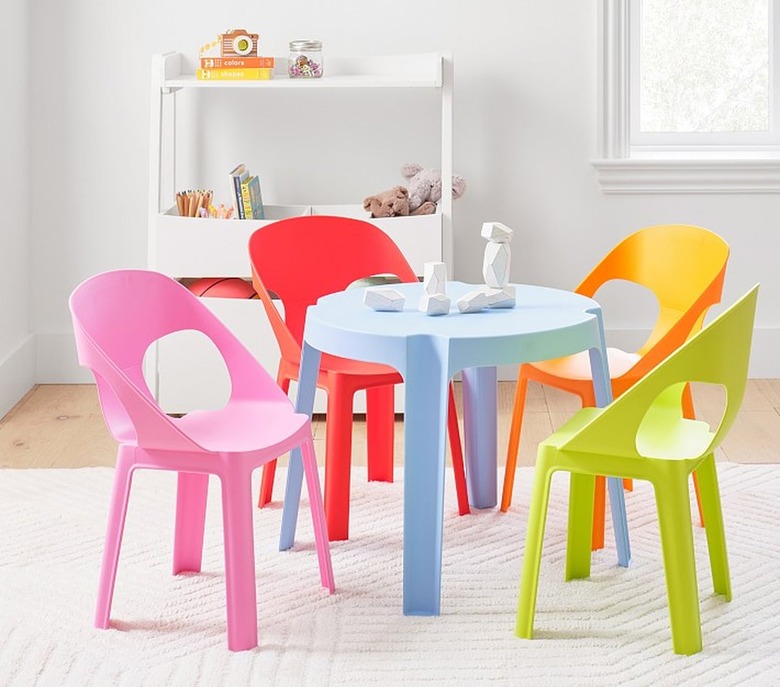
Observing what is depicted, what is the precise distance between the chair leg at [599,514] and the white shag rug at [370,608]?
0.02 metres

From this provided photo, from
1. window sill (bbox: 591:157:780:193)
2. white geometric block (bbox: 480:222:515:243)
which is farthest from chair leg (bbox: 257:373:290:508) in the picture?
window sill (bbox: 591:157:780:193)

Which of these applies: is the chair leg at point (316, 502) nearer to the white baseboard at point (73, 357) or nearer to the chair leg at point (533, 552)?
the chair leg at point (533, 552)

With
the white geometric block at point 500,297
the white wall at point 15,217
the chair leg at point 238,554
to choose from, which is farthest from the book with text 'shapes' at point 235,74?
the chair leg at point 238,554

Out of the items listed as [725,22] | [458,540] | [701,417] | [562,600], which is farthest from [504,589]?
[725,22]

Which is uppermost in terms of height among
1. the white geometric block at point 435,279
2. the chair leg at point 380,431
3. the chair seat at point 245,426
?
the white geometric block at point 435,279

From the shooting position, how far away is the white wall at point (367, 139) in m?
3.83

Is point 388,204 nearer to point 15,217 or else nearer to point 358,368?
point 358,368

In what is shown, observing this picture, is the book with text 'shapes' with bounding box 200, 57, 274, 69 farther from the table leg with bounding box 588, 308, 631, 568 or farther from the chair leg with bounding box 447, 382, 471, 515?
the table leg with bounding box 588, 308, 631, 568

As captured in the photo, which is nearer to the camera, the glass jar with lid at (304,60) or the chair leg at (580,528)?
the chair leg at (580,528)

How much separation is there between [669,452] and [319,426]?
5.26 feet

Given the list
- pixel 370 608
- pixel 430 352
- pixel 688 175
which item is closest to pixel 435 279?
pixel 430 352

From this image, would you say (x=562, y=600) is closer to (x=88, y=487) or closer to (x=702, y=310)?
(x=702, y=310)

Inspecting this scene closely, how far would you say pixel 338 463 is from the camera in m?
2.54

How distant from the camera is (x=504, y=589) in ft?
7.55
